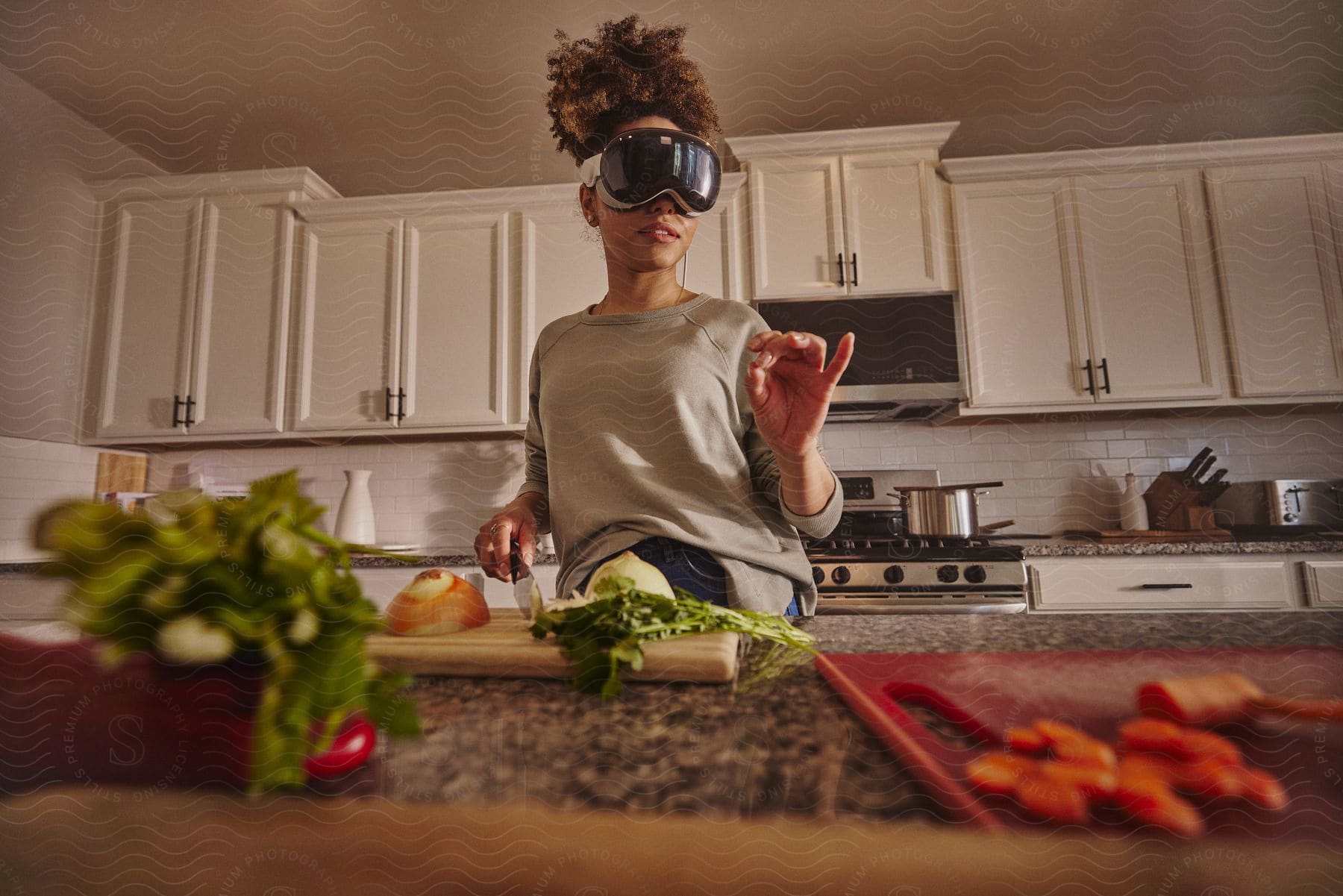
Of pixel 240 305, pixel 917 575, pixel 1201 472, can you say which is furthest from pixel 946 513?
pixel 240 305

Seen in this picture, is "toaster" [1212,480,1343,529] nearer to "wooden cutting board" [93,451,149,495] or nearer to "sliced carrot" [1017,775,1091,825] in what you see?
"sliced carrot" [1017,775,1091,825]

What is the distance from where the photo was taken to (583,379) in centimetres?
40

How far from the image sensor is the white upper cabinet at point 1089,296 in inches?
41.4

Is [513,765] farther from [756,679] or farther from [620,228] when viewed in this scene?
[620,228]

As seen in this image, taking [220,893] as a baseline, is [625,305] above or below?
above

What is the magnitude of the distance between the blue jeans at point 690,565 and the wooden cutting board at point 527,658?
0.13 metres

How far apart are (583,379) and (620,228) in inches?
4.2

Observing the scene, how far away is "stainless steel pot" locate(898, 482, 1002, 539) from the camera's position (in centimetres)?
98

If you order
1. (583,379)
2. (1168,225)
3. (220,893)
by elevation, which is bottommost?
(220,893)

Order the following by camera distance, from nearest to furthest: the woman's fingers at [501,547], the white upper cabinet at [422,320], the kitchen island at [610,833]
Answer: the kitchen island at [610,833], the woman's fingers at [501,547], the white upper cabinet at [422,320]

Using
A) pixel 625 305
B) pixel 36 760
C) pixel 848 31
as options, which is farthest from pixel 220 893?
pixel 848 31

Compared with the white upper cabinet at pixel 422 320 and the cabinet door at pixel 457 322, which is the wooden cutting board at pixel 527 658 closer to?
the white upper cabinet at pixel 422 320

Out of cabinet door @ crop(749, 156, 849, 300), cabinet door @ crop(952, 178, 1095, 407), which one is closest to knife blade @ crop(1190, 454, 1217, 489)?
cabinet door @ crop(952, 178, 1095, 407)

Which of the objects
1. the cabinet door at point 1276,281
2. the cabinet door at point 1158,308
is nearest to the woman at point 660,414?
the cabinet door at point 1158,308
